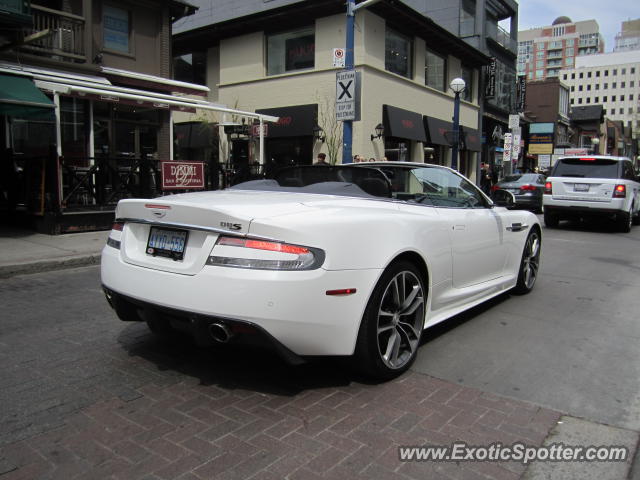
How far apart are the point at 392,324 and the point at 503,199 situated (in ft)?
8.83

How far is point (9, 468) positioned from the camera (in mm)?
2400

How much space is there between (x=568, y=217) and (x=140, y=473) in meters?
13.7

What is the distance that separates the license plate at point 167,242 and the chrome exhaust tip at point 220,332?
500 millimetres

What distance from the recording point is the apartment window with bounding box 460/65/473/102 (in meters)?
27.3

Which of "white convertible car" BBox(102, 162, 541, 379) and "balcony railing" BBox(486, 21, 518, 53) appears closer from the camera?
"white convertible car" BBox(102, 162, 541, 379)

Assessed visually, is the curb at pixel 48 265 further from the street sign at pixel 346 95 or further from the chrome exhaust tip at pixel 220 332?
the street sign at pixel 346 95

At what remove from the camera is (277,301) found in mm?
2834

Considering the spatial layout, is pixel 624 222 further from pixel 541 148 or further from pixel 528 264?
pixel 541 148

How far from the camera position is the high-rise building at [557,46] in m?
151

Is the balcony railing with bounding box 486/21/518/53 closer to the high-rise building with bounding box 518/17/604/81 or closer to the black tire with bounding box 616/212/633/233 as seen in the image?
the black tire with bounding box 616/212/633/233

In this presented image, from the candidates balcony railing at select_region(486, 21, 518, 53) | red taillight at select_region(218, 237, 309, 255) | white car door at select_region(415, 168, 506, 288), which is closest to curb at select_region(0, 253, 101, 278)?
red taillight at select_region(218, 237, 309, 255)

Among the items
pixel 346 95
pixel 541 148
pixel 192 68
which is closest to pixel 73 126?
pixel 346 95

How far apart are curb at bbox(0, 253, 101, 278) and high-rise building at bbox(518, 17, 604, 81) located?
16170 centimetres

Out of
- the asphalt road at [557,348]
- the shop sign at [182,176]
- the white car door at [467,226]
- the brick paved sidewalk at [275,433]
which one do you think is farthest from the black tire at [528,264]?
the shop sign at [182,176]
